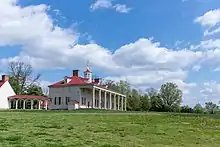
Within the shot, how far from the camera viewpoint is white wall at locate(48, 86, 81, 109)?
211 ft

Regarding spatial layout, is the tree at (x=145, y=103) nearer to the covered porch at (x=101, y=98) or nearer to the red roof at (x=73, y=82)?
the covered porch at (x=101, y=98)

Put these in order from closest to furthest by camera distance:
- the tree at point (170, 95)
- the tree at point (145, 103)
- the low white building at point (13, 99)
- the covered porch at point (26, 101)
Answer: the low white building at point (13, 99) → the covered porch at point (26, 101) → the tree at point (145, 103) → the tree at point (170, 95)

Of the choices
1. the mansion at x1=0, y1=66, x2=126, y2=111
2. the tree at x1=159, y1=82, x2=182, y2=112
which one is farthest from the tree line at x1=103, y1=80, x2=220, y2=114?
the mansion at x1=0, y1=66, x2=126, y2=111

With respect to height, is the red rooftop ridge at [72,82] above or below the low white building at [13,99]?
above

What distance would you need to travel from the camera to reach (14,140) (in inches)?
391

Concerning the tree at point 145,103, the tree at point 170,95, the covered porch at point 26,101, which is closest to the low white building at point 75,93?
the covered porch at point 26,101

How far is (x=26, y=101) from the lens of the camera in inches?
2857

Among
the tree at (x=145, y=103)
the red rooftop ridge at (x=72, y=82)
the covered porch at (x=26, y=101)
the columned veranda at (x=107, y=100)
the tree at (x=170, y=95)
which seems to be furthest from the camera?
the tree at (x=170, y=95)

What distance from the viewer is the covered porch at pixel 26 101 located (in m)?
68.2

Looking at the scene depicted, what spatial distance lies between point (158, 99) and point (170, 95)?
6370mm

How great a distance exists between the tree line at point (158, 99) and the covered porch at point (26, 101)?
25.0 metres

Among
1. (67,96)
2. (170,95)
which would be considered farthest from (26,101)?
(170,95)

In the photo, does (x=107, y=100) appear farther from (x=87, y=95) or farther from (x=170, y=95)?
(x=170, y=95)

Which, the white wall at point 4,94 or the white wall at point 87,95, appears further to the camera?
the white wall at point 4,94
